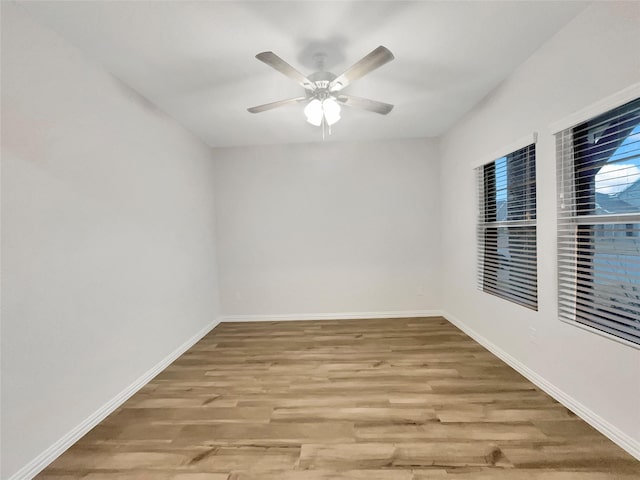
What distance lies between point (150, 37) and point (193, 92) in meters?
0.73

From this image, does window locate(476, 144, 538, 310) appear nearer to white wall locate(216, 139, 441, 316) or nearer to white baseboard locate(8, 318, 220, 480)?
white wall locate(216, 139, 441, 316)

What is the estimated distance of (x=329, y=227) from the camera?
430 cm

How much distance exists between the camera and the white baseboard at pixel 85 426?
5.19 feet

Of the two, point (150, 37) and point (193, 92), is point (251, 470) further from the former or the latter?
point (193, 92)

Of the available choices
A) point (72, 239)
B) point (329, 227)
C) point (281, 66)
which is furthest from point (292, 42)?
point (329, 227)

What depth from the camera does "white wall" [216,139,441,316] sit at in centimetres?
424

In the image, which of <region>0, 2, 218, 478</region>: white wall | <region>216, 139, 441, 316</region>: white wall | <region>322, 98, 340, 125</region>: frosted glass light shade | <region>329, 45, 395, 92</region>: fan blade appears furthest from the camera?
<region>216, 139, 441, 316</region>: white wall

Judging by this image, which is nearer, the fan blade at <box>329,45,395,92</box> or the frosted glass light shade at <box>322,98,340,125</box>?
the fan blade at <box>329,45,395,92</box>

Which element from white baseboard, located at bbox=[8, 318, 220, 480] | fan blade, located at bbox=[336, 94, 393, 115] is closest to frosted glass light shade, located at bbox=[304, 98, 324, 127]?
fan blade, located at bbox=[336, 94, 393, 115]

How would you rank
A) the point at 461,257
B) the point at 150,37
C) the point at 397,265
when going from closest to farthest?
the point at 150,37 → the point at 461,257 → the point at 397,265

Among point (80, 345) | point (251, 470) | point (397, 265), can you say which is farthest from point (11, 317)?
point (397, 265)

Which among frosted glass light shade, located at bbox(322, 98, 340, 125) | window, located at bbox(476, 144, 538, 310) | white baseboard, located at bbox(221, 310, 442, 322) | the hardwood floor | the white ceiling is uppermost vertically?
the white ceiling

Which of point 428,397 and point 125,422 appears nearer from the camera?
point 125,422

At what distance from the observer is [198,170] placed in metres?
3.83
